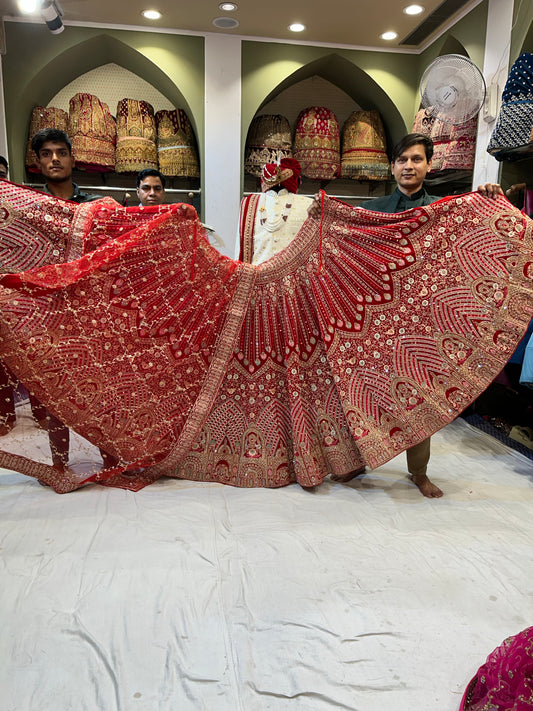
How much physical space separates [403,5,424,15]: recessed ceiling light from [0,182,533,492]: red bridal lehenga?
108 inches

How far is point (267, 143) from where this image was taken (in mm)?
4629

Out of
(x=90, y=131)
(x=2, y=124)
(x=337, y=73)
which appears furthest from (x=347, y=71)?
(x=2, y=124)

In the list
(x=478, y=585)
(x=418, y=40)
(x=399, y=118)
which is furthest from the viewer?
(x=399, y=118)

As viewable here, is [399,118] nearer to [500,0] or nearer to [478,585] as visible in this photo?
[500,0]

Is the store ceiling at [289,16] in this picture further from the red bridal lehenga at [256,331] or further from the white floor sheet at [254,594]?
the white floor sheet at [254,594]

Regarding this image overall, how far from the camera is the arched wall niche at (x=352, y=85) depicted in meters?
4.62

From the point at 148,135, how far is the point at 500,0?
2856mm

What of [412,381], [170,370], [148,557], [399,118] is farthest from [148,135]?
[148,557]

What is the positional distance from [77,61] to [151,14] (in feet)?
2.89

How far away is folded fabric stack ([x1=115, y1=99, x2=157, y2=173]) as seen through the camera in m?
4.47

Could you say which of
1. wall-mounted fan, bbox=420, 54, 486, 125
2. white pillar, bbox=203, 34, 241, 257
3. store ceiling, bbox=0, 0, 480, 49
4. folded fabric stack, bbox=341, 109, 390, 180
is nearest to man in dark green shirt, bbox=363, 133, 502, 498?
wall-mounted fan, bbox=420, 54, 486, 125

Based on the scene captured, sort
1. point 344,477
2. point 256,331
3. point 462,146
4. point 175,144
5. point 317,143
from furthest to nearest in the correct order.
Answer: point 317,143 → point 175,144 → point 462,146 → point 344,477 → point 256,331

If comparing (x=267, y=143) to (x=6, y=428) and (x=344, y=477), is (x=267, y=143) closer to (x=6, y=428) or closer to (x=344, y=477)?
(x=344, y=477)

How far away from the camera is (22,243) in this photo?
6.65ft
